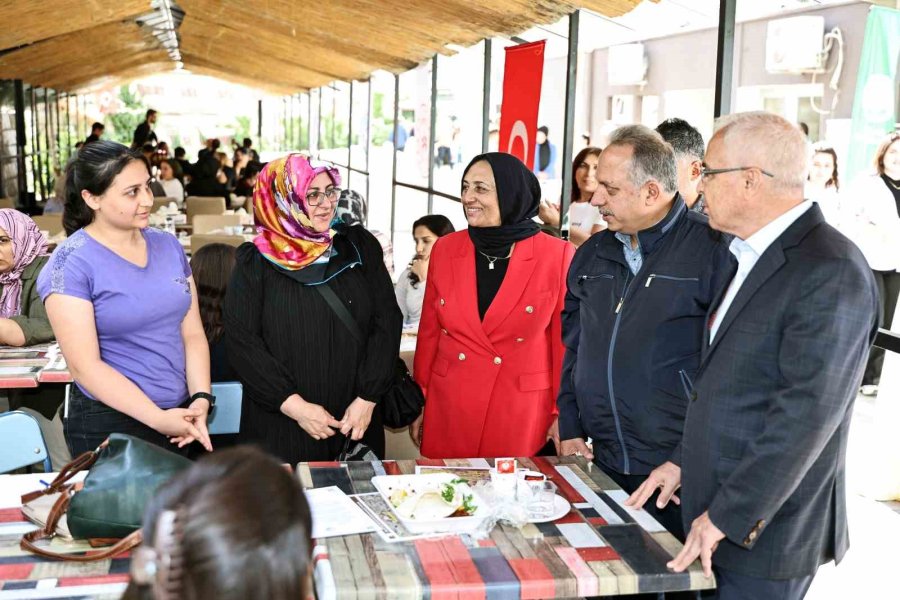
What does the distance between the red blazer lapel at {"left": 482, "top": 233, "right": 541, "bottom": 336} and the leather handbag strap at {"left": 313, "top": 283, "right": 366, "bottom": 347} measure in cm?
42

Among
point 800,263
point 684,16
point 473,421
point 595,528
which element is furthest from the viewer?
point 684,16

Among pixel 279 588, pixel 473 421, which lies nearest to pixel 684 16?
pixel 473 421

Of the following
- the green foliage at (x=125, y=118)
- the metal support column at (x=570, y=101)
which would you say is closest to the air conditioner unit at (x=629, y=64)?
the metal support column at (x=570, y=101)

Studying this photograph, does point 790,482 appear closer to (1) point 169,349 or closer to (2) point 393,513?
(2) point 393,513

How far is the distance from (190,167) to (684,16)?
35.3 ft

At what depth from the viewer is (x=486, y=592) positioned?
6.19 ft

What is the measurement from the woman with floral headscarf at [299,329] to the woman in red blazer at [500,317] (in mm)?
297

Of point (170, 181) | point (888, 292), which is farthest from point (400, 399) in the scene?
point (170, 181)

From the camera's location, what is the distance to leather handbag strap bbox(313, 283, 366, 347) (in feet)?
9.83

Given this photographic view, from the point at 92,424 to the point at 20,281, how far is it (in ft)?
5.47

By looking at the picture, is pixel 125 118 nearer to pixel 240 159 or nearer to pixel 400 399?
pixel 240 159

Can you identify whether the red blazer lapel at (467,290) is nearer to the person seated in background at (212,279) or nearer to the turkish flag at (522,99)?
the person seated in background at (212,279)

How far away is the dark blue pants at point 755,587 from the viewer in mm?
2150

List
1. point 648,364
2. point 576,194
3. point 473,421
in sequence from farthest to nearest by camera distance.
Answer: point 576,194, point 473,421, point 648,364
